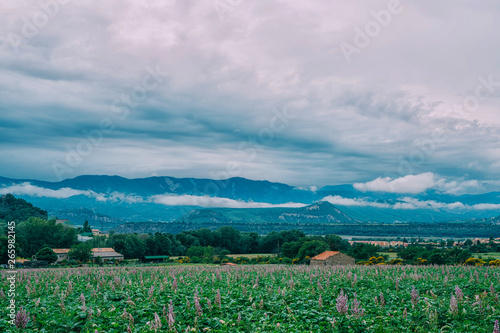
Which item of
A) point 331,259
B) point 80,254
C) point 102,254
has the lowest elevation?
point 102,254

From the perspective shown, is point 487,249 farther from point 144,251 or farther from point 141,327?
point 141,327

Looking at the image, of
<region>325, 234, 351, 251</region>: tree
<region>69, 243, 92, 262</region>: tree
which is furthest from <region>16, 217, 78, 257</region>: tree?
<region>325, 234, 351, 251</region>: tree

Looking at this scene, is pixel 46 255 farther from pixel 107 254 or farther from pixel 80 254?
pixel 107 254

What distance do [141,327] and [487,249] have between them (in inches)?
4345

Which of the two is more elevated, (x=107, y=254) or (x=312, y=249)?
(x=312, y=249)

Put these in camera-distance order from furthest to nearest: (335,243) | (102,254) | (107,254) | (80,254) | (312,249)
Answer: (335,243)
(107,254)
(102,254)
(312,249)
(80,254)

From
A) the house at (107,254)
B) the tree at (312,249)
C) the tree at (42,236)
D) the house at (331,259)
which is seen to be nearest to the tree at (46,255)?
the house at (107,254)

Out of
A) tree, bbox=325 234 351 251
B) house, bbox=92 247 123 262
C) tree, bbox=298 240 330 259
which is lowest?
house, bbox=92 247 123 262

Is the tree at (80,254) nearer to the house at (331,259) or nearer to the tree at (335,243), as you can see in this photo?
the house at (331,259)

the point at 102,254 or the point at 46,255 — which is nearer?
the point at 46,255

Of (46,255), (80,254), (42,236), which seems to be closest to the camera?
(46,255)

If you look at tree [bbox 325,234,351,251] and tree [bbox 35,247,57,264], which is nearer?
tree [bbox 35,247,57,264]

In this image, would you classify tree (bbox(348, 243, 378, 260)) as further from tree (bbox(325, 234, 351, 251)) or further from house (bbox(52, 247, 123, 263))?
house (bbox(52, 247, 123, 263))

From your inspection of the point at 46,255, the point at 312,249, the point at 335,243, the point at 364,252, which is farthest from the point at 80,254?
the point at 335,243
